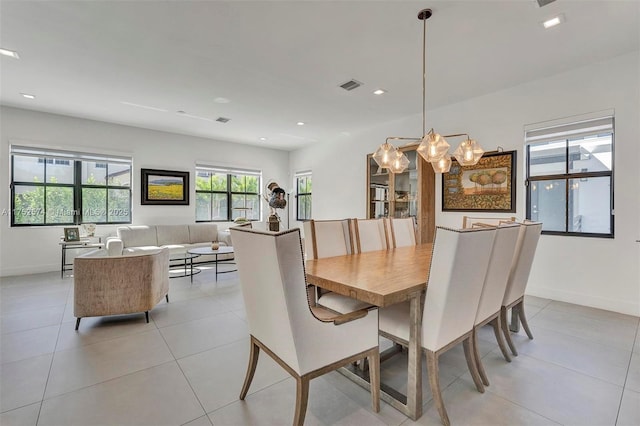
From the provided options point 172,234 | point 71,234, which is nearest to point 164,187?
point 172,234

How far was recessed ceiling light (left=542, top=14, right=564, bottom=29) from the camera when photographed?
2.38 m

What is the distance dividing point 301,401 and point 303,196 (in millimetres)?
6380

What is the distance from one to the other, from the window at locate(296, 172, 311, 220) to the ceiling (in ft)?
9.84

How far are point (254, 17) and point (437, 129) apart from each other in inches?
127

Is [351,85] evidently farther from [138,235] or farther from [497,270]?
[138,235]

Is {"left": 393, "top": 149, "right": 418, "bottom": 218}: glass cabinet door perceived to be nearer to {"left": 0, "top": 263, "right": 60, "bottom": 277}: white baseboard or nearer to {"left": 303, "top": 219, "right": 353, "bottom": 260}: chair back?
{"left": 303, "top": 219, "right": 353, "bottom": 260}: chair back

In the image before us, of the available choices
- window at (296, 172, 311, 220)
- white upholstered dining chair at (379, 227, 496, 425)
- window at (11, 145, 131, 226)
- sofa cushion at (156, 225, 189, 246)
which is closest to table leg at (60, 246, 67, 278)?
window at (11, 145, 131, 226)

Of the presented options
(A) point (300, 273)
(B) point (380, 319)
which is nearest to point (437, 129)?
(B) point (380, 319)

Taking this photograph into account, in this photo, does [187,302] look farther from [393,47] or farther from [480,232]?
[393,47]

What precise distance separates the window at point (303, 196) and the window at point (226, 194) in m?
1.04

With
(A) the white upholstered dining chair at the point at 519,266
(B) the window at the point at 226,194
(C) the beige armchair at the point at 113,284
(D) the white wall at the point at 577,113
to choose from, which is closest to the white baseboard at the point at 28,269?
(B) the window at the point at 226,194

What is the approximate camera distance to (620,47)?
287 centimetres

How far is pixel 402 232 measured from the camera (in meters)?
3.34

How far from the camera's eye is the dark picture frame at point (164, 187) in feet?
18.9
